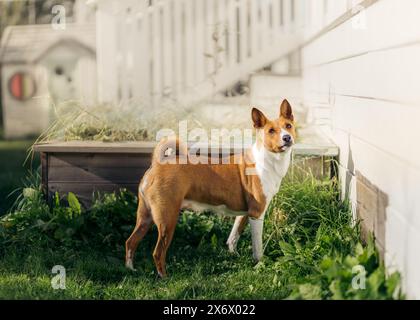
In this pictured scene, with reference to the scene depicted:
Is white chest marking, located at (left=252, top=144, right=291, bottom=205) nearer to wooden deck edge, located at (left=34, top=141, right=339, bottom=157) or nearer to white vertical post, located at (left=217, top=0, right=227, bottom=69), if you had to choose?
wooden deck edge, located at (left=34, top=141, right=339, bottom=157)

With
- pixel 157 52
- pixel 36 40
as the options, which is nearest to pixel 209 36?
pixel 157 52

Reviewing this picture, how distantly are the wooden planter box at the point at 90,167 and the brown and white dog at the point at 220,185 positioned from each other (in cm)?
99

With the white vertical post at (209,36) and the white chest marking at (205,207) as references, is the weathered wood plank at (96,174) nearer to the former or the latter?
the white chest marking at (205,207)

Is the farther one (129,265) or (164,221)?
(129,265)

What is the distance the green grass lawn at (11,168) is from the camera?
20.4 ft

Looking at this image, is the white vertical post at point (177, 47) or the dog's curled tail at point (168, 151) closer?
the dog's curled tail at point (168, 151)

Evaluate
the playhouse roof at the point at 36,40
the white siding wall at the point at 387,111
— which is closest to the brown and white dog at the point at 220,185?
the white siding wall at the point at 387,111

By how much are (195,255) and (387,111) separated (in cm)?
153

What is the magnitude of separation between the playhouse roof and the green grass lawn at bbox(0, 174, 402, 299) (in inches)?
265

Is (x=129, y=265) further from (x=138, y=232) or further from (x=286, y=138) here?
(x=286, y=138)

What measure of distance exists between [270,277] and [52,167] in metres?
1.94

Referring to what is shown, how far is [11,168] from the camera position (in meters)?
8.56

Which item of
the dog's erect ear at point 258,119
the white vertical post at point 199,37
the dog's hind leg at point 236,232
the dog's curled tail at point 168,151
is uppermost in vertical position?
the white vertical post at point 199,37
